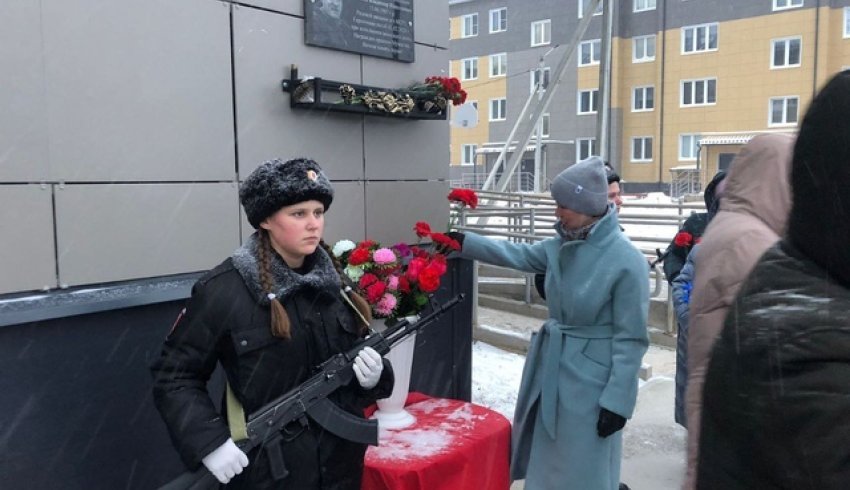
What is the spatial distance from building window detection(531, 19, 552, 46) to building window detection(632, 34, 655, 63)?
4.06m

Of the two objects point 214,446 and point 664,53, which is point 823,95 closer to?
point 214,446

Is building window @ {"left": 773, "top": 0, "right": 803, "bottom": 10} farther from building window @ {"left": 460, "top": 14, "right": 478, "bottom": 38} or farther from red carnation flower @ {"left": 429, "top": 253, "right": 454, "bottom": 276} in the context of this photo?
red carnation flower @ {"left": 429, "top": 253, "right": 454, "bottom": 276}

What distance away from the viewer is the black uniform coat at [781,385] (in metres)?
0.94

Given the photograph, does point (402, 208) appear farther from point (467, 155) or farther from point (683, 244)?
point (467, 155)

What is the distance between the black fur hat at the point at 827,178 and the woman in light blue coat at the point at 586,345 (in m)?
2.06

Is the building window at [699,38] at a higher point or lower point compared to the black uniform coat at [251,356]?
higher

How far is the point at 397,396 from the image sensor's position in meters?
3.24

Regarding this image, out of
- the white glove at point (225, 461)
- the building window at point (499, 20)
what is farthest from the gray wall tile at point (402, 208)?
the building window at point (499, 20)

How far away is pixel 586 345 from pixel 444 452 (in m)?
0.81

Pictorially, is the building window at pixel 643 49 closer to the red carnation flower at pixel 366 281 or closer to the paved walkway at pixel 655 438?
the paved walkway at pixel 655 438

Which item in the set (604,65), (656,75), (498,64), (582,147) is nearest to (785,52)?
(656,75)

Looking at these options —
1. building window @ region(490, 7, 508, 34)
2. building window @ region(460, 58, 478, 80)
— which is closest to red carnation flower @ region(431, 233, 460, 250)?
building window @ region(490, 7, 508, 34)

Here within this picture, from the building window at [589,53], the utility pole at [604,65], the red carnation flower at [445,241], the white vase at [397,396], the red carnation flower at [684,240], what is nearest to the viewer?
the white vase at [397,396]

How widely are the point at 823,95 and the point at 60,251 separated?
2.75 metres
